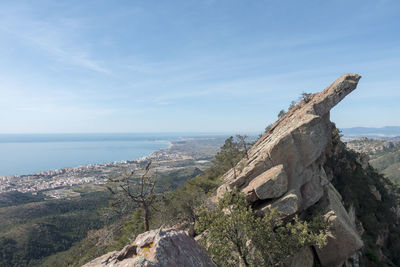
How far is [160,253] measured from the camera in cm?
843

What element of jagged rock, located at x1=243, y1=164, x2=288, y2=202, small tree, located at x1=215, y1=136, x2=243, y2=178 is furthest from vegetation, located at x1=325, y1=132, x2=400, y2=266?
jagged rock, located at x1=243, y1=164, x2=288, y2=202

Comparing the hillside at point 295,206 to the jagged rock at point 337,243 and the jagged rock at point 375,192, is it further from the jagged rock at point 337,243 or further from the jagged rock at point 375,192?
the jagged rock at point 375,192

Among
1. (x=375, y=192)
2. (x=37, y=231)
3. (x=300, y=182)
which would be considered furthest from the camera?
(x=37, y=231)

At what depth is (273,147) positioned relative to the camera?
Answer: 2328 centimetres

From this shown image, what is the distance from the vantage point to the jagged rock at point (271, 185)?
20.8m

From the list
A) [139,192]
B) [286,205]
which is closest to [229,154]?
[286,205]

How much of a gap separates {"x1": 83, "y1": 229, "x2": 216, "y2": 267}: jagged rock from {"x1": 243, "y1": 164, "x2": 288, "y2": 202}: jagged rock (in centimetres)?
1150

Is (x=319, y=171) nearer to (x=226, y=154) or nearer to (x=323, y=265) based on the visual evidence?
(x=323, y=265)

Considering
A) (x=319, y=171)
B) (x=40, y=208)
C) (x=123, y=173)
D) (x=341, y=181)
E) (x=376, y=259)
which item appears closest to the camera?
(x=123, y=173)

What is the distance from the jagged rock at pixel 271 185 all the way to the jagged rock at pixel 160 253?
11500mm

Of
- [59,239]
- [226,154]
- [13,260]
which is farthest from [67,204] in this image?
[226,154]

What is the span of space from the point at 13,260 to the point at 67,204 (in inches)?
2495

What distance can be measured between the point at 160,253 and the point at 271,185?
15067 mm

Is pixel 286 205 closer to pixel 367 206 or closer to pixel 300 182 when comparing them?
pixel 300 182
